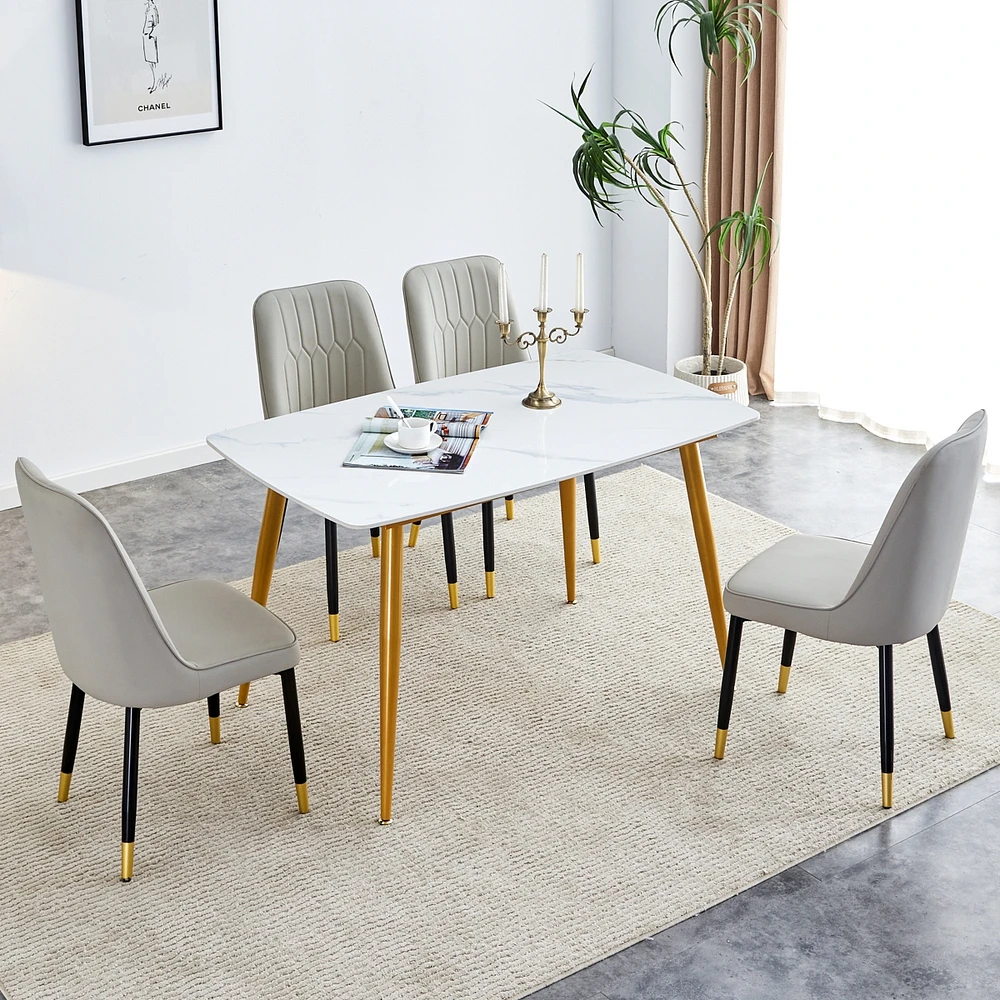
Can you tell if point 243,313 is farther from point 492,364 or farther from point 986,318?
point 986,318

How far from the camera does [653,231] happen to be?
529 cm

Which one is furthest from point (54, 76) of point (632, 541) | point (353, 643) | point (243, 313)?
point (632, 541)

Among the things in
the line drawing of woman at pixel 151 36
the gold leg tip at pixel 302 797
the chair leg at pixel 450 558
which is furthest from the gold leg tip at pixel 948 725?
the line drawing of woman at pixel 151 36

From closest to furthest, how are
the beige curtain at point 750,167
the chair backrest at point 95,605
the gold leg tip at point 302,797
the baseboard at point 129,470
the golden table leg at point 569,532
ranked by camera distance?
the chair backrest at point 95,605 → the gold leg tip at point 302,797 → the golden table leg at point 569,532 → the baseboard at point 129,470 → the beige curtain at point 750,167

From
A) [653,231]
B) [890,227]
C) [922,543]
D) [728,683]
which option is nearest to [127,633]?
[728,683]

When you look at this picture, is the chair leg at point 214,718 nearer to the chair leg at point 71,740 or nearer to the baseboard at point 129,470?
the chair leg at point 71,740

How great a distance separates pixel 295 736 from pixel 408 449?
656mm

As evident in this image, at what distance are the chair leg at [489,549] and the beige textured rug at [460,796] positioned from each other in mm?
49

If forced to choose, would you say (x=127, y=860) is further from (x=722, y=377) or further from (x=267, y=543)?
(x=722, y=377)

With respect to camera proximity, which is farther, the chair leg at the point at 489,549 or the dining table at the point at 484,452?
the chair leg at the point at 489,549

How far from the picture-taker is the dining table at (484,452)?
8.90ft

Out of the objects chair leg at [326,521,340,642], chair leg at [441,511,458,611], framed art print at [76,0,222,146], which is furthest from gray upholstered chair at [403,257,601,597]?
framed art print at [76,0,222,146]

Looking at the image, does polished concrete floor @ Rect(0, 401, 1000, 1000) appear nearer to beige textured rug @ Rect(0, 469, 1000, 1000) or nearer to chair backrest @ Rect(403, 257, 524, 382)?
beige textured rug @ Rect(0, 469, 1000, 1000)

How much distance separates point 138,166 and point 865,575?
2.77 m
